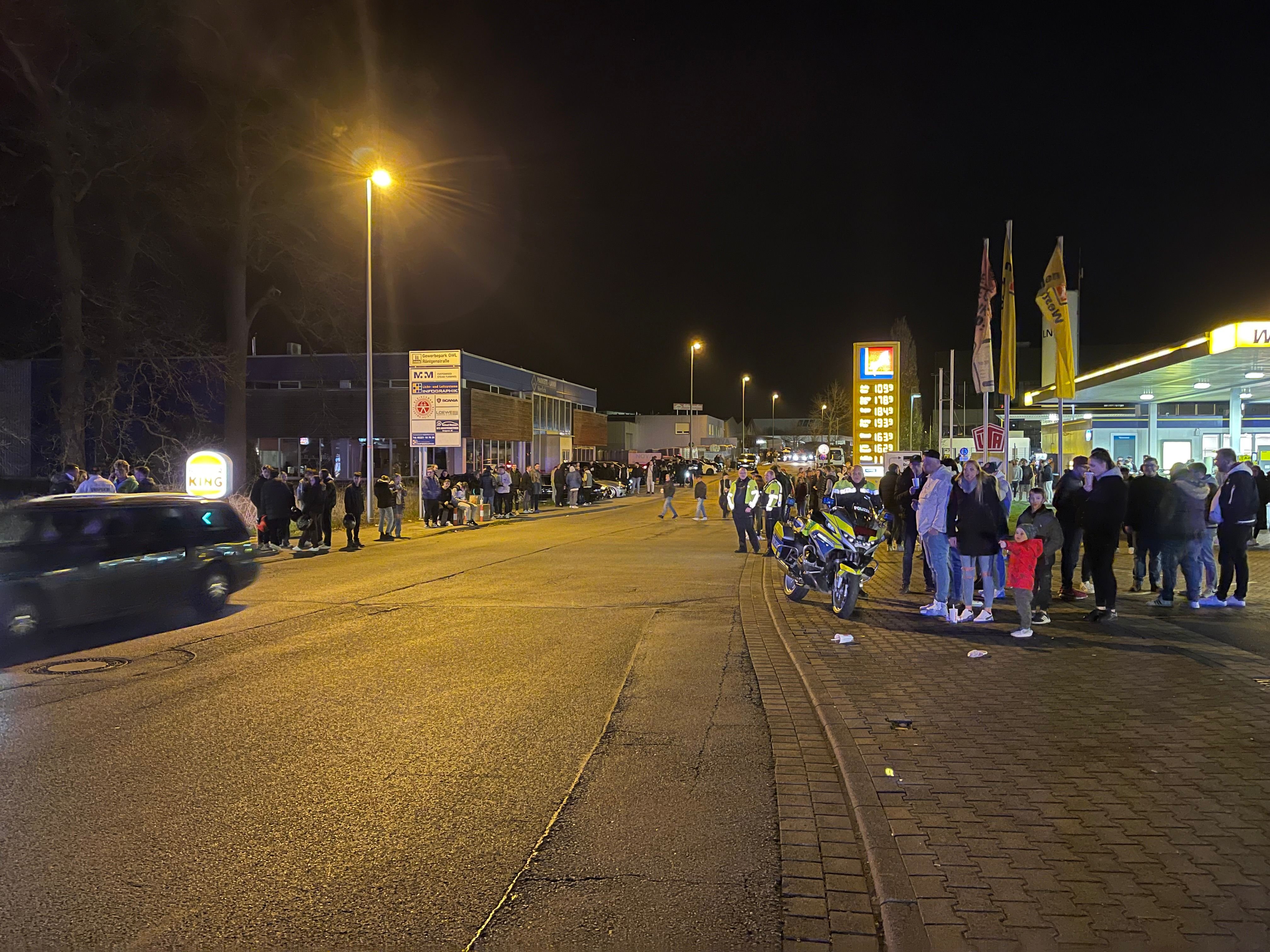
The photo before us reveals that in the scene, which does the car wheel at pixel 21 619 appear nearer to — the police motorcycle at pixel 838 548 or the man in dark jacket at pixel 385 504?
the police motorcycle at pixel 838 548

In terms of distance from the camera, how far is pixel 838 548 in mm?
11055

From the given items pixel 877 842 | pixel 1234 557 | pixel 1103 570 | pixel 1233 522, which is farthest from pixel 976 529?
pixel 877 842

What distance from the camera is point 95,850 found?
171 inches

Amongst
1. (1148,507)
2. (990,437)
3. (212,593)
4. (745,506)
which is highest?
(990,437)

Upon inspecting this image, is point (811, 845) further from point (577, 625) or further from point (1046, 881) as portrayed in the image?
point (577, 625)

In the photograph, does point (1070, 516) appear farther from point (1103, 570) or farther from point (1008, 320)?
point (1008, 320)

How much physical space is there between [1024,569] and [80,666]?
8.74m

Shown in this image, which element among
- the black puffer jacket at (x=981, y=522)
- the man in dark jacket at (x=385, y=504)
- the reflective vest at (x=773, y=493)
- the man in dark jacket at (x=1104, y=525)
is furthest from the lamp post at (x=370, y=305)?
the man in dark jacket at (x=1104, y=525)

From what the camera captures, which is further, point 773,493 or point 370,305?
point 370,305

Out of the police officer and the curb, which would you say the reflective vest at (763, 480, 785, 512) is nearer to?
the police officer

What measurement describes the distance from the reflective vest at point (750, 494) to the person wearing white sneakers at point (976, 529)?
8.32 metres

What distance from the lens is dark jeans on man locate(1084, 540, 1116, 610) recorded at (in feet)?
32.6

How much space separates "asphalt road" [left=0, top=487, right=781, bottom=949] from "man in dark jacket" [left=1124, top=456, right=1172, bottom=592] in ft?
16.7

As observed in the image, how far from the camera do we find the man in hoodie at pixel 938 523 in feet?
34.4
